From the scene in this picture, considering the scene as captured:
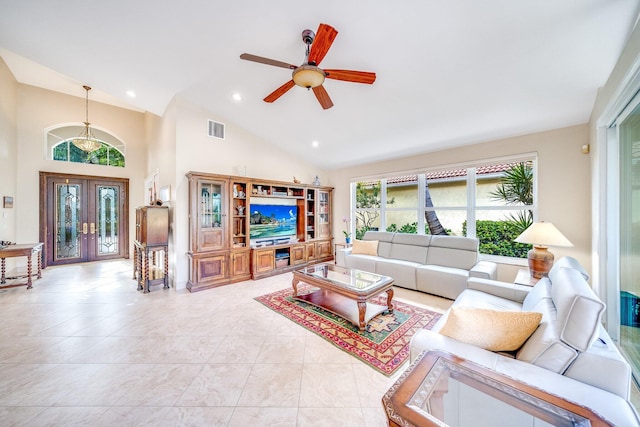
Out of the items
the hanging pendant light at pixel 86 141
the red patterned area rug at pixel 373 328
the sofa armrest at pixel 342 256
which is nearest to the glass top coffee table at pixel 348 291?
the red patterned area rug at pixel 373 328

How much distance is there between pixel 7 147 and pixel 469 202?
8.81 meters

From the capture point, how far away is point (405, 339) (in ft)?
8.16

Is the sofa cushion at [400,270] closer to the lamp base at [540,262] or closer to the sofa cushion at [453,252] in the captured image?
the sofa cushion at [453,252]

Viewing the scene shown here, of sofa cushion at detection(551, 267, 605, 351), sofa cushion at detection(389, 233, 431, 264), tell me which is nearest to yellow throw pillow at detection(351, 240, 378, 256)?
sofa cushion at detection(389, 233, 431, 264)

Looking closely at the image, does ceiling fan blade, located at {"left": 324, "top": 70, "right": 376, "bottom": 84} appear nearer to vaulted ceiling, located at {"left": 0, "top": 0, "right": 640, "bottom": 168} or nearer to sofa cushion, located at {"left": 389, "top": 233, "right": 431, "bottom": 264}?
vaulted ceiling, located at {"left": 0, "top": 0, "right": 640, "bottom": 168}

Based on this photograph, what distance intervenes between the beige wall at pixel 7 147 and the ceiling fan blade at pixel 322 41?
6241 millimetres

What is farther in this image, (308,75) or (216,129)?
(216,129)

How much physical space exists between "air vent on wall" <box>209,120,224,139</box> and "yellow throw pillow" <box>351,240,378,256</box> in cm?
340

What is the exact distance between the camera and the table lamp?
2664 millimetres

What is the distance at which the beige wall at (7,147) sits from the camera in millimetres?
4465

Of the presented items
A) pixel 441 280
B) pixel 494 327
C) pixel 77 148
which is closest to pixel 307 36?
pixel 494 327

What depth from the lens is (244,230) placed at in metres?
4.73

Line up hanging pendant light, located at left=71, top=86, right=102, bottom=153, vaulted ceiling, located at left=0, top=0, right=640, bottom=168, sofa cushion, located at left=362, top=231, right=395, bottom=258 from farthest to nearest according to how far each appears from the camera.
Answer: hanging pendant light, located at left=71, top=86, right=102, bottom=153 < sofa cushion, located at left=362, top=231, right=395, bottom=258 < vaulted ceiling, located at left=0, top=0, right=640, bottom=168

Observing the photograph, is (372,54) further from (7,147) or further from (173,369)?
(7,147)
